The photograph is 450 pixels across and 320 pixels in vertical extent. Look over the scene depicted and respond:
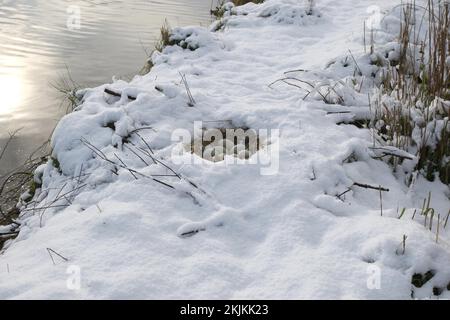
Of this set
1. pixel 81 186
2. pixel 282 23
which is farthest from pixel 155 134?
pixel 282 23

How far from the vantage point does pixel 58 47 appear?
6.96m

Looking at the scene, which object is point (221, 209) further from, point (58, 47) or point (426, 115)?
point (58, 47)

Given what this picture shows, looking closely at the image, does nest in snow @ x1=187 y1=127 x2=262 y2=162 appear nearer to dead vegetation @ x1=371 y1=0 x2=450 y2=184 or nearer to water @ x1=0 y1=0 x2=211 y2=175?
dead vegetation @ x1=371 y1=0 x2=450 y2=184

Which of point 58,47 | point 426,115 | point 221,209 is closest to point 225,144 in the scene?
point 221,209

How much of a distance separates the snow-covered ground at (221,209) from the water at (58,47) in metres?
1.25

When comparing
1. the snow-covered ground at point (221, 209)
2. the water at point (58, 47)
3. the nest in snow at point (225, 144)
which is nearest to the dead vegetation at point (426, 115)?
the snow-covered ground at point (221, 209)

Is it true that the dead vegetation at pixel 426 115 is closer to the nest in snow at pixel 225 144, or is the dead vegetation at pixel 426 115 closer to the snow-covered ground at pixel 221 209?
the snow-covered ground at pixel 221 209

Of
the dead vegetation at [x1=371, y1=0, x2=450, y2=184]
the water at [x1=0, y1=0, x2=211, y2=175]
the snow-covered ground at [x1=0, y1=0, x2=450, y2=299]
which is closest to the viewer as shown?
the snow-covered ground at [x1=0, y1=0, x2=450, y2=299]

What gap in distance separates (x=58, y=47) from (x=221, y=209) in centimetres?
578

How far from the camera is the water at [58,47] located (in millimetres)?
4828

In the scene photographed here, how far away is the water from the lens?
190 inches

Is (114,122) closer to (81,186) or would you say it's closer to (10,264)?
(81,186)

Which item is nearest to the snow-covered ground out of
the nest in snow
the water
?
the nest in snow

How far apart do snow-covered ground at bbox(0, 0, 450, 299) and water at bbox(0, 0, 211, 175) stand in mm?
1248
